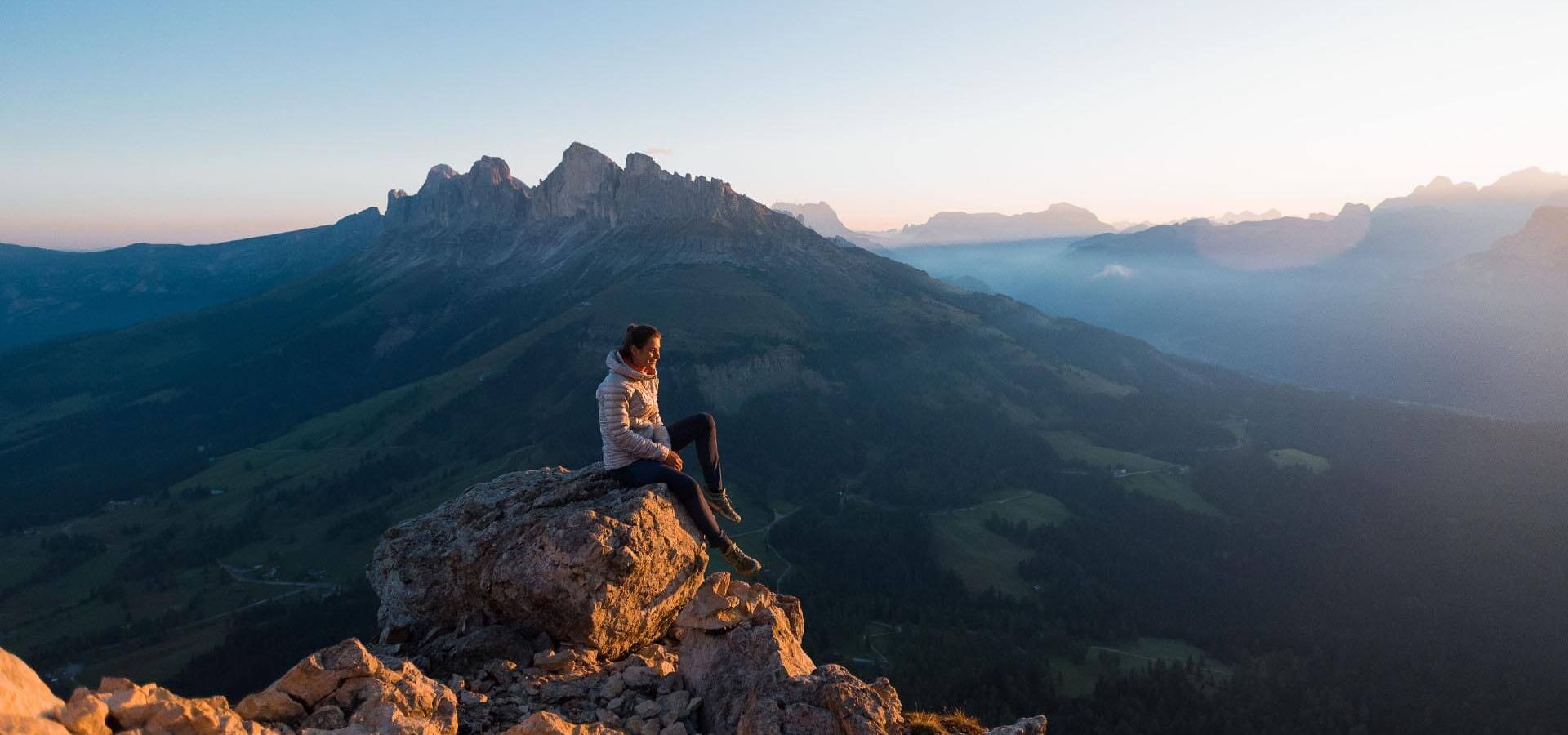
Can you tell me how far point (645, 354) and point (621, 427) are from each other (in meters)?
1.96

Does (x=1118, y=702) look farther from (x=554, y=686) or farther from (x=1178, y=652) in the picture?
(x=554, y=686)

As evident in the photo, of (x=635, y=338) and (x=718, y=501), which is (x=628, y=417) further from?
(x=718, y=501)

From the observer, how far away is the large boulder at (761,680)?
1274 centimetres

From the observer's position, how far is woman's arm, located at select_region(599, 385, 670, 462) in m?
17.5

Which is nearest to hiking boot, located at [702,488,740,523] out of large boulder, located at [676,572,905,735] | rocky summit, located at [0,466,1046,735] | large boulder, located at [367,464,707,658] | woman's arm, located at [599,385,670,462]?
large boulder, located at [367,464,707,658]

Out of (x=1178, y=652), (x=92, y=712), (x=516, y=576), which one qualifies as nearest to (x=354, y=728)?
(x=92, y=712)

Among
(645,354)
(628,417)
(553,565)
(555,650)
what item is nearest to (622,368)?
(645,354)

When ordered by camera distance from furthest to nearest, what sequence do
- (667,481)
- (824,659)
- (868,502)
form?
(868,502), (824,659), (667,481)

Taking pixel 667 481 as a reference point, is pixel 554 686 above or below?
below

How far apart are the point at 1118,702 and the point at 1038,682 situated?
32.9ft

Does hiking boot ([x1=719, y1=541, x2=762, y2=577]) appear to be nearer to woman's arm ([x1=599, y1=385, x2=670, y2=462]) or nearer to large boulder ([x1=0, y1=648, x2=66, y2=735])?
woman's arm ([x1=599, y1=385, x2=670, y2=462])

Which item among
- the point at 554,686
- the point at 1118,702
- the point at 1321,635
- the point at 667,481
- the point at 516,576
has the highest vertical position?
the point at 667,481

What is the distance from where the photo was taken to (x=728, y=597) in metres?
16.6

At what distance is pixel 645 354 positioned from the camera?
58.2 ft
